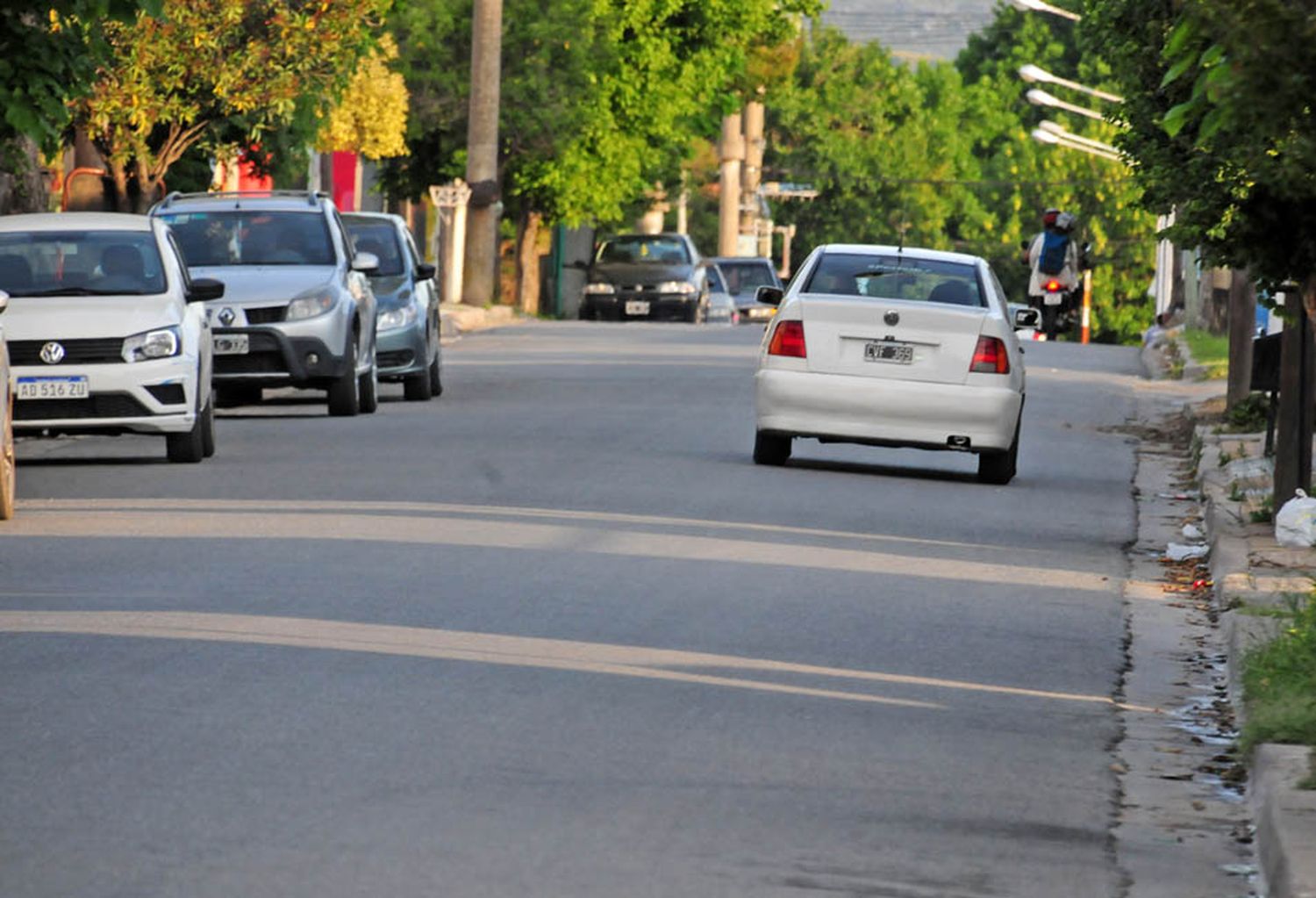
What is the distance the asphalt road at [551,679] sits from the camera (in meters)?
7.57

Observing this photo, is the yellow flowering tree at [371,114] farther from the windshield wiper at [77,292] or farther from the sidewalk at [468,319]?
the windshield wiper at [77,292]

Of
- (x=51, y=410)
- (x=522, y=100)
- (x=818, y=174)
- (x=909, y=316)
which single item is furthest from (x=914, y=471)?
(x=818, y=174)

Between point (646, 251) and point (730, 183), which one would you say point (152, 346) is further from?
point (730, 183)

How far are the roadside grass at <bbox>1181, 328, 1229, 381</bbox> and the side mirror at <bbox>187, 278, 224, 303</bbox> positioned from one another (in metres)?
13.2

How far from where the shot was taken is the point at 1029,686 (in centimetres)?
1098

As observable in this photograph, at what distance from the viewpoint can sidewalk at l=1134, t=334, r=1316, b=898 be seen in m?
7.68

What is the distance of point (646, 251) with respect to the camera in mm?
60000

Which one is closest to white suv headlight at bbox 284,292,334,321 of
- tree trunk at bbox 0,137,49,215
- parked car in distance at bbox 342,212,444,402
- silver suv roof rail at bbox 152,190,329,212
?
silver suv roof rail at bbox 152,190,329,212

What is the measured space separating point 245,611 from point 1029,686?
125 inches

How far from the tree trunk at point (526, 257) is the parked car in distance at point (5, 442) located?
152ft

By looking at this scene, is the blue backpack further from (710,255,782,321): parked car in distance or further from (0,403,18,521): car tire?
(0,403,18,521): car tire

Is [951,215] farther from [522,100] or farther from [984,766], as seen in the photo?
[984,766]

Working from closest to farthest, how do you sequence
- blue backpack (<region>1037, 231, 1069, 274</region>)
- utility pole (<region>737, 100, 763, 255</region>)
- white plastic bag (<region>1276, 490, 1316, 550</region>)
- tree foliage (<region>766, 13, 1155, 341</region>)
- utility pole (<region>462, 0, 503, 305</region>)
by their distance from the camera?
white plastic bag (<region>1276, 490, 1316, 550</region>) < blue backpack (<region>1037, 231, 1069, 274</region>) < utility pole (<region>462, 0, 503, 305</region>) < utility pole (<region>737, 100, 763, 255</region>) < tree foliage (<region>766, 13, 1155, 341</region>)

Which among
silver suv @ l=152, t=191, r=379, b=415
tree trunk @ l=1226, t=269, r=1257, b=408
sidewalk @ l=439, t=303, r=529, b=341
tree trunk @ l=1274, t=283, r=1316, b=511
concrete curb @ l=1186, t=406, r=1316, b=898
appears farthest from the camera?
sidewalk @ l=439, t=303, r=529, b=341
